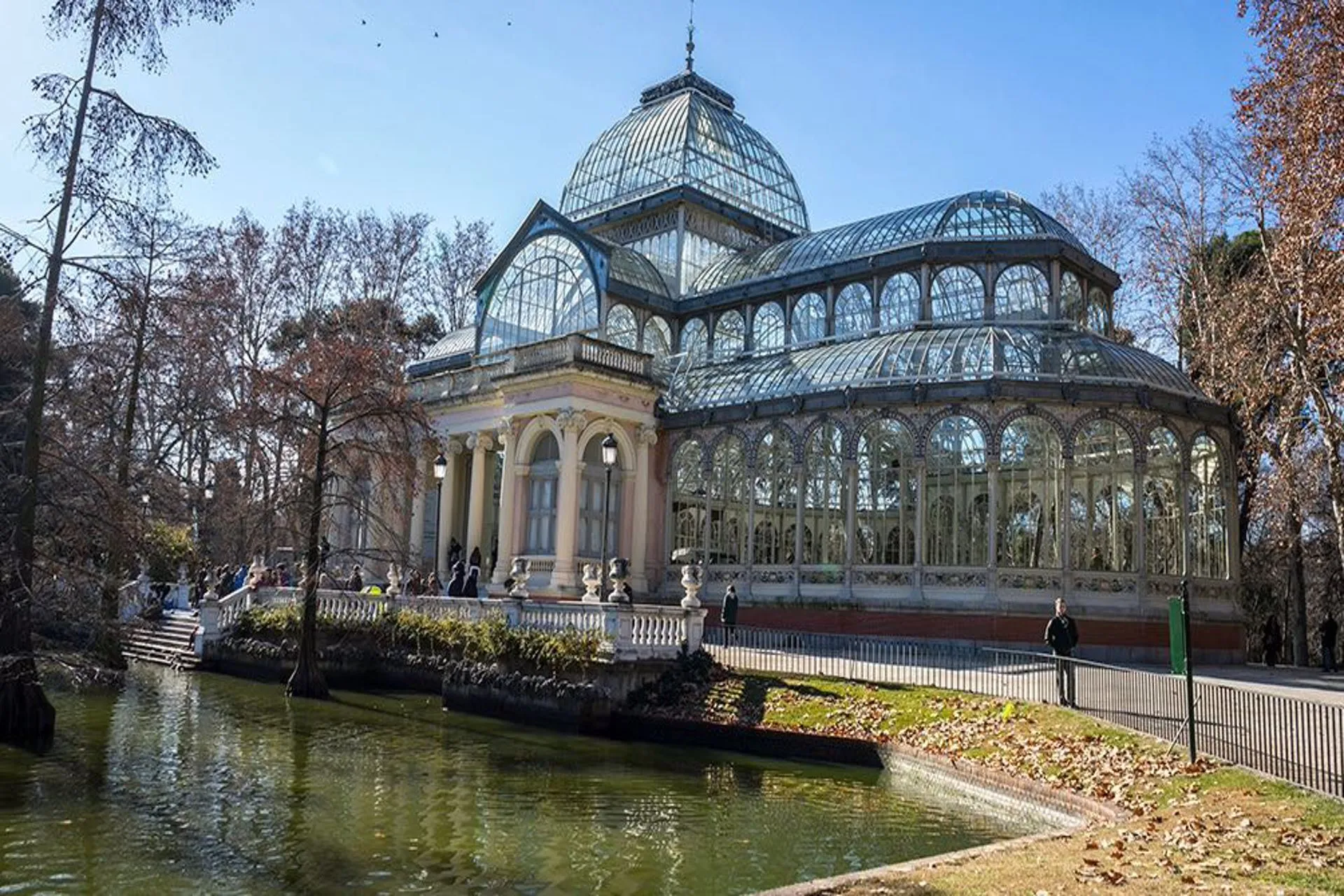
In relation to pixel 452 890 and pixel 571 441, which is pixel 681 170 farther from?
pixel 452 890

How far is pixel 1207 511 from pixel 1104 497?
2818 millimetres

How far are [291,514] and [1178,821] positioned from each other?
67.4ft

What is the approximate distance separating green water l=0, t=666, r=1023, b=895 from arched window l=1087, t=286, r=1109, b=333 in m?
18.7

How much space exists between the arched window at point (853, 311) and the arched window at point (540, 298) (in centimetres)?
737

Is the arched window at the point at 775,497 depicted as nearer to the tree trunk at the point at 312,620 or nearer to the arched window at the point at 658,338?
the arched window at the point at 658,338

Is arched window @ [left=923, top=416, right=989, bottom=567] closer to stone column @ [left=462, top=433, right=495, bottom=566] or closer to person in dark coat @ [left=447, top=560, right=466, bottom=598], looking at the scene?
person in dark coat @ [left=447, top=560, right=466, bottom=598]

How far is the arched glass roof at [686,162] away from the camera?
37312mm

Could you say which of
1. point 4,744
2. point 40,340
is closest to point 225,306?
point 40,340

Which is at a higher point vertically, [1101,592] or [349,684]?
[1101,592]

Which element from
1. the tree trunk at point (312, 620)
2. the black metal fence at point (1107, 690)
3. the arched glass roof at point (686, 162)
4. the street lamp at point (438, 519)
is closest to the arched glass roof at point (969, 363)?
the black metal fence at point (1107, 690)

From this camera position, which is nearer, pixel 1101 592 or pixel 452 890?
pixel 452 890

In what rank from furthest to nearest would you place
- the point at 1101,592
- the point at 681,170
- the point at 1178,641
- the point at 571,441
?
the point at 681,170
the point at 571,441
the point at 1101,592
the point at 1178,641

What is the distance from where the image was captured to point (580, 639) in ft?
61.5

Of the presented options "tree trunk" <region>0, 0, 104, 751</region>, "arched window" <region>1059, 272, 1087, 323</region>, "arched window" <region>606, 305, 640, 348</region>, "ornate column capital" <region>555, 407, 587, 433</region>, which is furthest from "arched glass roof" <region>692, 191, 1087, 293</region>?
"tree trunk" <region>0, 0, 104, 751</region>
